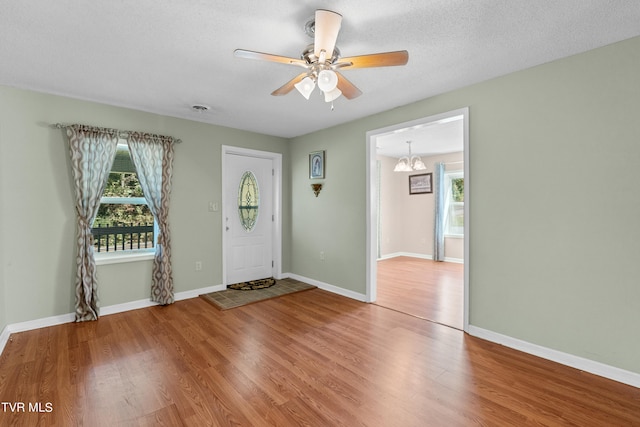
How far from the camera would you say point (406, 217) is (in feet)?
24.7

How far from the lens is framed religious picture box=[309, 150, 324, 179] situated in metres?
4.53

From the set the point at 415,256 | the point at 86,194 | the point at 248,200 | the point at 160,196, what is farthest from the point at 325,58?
the point at 415,256

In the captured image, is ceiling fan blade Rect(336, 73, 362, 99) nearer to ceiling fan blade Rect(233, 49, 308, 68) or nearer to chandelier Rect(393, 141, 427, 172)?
ceiling fan blade Rect(233, 49, 308, 68)

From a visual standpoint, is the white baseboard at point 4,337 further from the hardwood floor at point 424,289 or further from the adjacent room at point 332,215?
the hardwood floor at point 424,289

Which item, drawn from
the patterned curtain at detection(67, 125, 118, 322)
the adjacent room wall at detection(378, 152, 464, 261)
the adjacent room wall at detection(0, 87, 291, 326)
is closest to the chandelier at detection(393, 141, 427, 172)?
the adjacent room wall at detection(378, 152, 464, 261)

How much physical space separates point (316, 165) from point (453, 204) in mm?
4010

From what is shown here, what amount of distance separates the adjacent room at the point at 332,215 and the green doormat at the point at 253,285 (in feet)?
0.45

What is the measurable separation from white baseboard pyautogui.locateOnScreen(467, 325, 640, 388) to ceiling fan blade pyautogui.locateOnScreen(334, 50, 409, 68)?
2.57 meters

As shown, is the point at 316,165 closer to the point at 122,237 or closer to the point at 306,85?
the point at 306,85

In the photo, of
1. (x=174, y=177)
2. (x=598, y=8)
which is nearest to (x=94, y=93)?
(x=174, y=177)

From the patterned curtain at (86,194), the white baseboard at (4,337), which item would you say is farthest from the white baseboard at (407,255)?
the white baseboard at (4,337)

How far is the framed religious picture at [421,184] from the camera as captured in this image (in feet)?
23.0

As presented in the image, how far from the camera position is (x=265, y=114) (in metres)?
3.78

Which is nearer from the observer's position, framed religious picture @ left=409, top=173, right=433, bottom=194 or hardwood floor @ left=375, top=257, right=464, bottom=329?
hardwood floor @ left=375, top=257, right=464, bottom=329
